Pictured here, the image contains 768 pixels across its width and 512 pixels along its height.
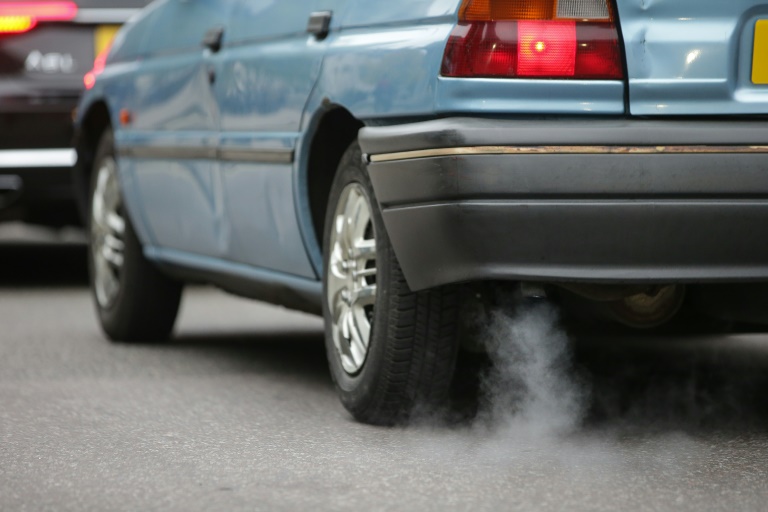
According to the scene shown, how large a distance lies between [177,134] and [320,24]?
133 cm

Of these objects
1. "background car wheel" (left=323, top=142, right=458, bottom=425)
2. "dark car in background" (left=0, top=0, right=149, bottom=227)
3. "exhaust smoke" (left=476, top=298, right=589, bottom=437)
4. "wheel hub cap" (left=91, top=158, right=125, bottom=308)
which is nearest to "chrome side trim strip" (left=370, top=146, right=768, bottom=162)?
"background car wheel" (left=323, top=142, right=458, bottom=425)

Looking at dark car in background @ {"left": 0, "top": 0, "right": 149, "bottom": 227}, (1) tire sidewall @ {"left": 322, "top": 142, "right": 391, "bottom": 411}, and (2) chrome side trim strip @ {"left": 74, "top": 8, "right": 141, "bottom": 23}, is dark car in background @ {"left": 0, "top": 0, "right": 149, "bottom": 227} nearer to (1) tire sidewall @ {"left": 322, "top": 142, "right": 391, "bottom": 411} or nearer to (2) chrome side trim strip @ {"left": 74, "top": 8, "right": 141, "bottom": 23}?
(2) chrome side trim strip @ {"left": 74, "top": 8, "right": 141, "bottom": 23}

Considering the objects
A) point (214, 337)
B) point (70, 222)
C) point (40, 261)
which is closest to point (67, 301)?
point (70, 222)

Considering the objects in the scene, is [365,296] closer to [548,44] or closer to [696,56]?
[548,44]

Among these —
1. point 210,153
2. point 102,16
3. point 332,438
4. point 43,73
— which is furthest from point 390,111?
point 43,73

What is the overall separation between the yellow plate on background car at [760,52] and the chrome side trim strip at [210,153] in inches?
58.5

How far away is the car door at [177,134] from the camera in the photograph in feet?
18.2

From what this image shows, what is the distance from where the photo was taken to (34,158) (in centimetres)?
867

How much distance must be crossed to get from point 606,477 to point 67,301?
212 inches

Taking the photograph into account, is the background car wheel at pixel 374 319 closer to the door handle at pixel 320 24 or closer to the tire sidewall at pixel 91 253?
the door handle at pixel 320 24

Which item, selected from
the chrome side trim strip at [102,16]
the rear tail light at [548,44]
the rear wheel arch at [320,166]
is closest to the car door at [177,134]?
the rear wheel arch at [320,166]

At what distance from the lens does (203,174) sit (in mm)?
5578

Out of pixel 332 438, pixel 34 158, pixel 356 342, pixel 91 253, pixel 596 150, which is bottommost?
pixel 34 158

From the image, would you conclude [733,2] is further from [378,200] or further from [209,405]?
[209,405]
